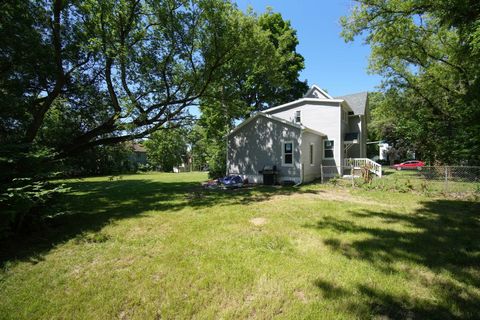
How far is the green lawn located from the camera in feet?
9.47

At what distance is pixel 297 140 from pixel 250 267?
10662 mm

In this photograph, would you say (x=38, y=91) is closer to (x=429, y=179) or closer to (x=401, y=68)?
(x=429, y=179)

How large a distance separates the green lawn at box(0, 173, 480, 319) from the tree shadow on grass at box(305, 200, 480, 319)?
0.02 metres

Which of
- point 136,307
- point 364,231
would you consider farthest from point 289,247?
point 136,307

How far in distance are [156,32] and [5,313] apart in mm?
12288

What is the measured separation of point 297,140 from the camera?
13.6 meters

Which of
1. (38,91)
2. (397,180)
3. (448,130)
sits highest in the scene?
(38,91)

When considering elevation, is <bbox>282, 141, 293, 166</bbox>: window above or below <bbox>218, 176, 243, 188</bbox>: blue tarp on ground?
above

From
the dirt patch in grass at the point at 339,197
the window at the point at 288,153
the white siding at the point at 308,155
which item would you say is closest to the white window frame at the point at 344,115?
the white siding at the point at 308,155

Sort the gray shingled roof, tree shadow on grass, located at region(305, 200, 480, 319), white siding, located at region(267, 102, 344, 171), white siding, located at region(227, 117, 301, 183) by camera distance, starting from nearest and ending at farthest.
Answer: tree shadow on grass, located at region(305, 200, 480, 319)
white siding, located at region(227, 117, 301, 183)
white siding, located at region(267, 102, 344, 171)
the gray shingled roof

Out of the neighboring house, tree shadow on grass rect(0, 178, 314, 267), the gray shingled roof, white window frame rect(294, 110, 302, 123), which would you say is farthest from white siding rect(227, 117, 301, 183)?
the gray shingled roof

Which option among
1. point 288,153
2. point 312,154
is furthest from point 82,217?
point 312,154

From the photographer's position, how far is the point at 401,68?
17.2 metres

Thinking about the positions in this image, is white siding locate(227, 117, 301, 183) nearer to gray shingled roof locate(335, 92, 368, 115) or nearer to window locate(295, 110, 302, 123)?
window locate(295, 110, 302, 123)
